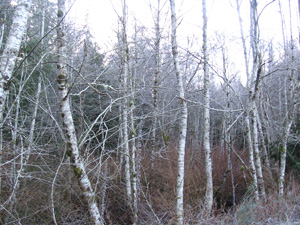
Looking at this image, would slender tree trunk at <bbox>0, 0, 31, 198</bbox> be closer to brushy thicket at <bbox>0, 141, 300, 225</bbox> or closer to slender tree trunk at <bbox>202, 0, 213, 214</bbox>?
brushy thicket at <bbox>0, 141, 300, 225</bbox>

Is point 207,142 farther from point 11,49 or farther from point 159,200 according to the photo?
point 11,49

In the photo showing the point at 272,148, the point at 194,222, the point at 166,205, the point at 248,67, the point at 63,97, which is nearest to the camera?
the point at 63,97

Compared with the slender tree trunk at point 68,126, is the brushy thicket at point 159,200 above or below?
below

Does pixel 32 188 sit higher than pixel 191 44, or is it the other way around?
pixel 191 44

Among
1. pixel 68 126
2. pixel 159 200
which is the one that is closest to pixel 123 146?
pixel 159 200

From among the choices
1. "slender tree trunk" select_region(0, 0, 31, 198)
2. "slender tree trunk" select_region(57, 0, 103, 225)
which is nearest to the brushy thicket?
"slender tree trunk" select_region(57, 0, 103, 225)

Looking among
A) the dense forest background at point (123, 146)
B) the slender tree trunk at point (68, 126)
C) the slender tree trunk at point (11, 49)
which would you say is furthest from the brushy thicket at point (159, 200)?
the slender tree trunk at point (11, 49)

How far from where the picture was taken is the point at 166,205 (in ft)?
17.0

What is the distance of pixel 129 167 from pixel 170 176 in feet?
4.67

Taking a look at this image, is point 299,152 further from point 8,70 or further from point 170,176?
point 8,70

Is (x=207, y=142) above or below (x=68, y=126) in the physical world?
below

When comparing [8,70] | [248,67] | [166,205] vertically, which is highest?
[248,67]

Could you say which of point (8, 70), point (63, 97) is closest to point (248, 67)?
point (63, 97)

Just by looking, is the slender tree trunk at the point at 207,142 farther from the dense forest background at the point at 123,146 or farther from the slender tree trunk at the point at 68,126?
the slender tree trunk at the point at 68,126
